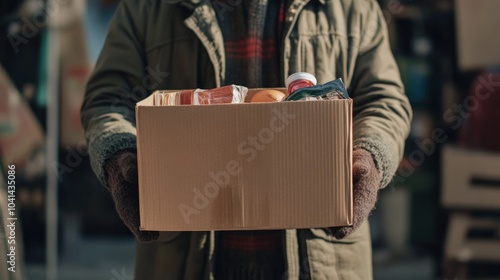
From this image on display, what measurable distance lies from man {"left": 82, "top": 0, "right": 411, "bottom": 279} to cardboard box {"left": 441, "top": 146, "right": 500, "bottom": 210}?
3.38 metres

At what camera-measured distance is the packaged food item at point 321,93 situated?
7.52 feet

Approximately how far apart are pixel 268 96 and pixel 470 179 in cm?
385

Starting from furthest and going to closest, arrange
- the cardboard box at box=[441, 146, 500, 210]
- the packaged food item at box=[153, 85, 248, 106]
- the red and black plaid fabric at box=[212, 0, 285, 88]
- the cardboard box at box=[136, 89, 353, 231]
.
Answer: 1. the cardboard box at box=[441, 146, 500, 210]
2. the red and black plaid fabric at box=[212, 0, 285, 88]
3. the packaged food item at box=[153, 85, 248, 106]
4. the cardboard box at box=[136, 89, 353, 231]

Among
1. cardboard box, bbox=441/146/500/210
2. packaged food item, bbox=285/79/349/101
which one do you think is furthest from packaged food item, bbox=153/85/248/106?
cardboard box, bbox=441/146/500/210

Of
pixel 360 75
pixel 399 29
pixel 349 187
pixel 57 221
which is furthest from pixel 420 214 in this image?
pixel 349 187

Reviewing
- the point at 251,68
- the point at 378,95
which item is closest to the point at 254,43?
the point at 251,68

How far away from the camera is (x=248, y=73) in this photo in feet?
8.71

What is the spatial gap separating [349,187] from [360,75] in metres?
0.54

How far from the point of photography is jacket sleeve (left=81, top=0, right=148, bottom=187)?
266cm

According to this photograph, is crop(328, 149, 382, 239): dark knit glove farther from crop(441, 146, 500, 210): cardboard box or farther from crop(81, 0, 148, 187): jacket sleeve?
crop(441, 146, 500, 210): cardboard box

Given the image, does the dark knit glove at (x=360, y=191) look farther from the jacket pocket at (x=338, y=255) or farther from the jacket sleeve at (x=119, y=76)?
the jacket sleeve at (x=119, y=76)

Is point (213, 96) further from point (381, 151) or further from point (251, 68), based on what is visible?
point (381, 151)

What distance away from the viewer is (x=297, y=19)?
265cm

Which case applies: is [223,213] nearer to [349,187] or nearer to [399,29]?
[349,187]
